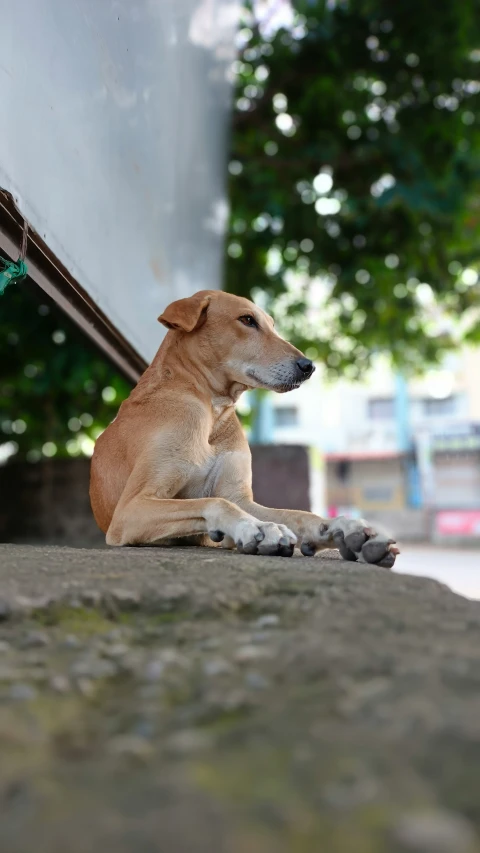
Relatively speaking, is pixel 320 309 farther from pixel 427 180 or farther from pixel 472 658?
pixel 472 658

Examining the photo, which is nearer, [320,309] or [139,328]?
[139,328]

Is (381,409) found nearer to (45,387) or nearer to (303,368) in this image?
(45,387)

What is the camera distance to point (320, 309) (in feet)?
27.2

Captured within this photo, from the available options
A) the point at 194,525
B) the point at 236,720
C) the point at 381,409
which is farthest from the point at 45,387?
the point at 381,409

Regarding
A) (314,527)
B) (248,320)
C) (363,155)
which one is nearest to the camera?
(314,527)

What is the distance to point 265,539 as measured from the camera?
1.82 meters

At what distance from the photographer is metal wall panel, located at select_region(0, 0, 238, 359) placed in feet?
6.89

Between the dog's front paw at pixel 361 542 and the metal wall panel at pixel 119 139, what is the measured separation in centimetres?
143

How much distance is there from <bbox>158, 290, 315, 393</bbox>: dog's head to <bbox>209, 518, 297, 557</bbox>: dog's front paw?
0.94 meters

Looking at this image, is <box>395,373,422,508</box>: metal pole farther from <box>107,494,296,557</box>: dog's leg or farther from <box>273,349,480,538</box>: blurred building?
<box>107,494,296,557</box>: dog's leg

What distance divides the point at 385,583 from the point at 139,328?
9.26 ft

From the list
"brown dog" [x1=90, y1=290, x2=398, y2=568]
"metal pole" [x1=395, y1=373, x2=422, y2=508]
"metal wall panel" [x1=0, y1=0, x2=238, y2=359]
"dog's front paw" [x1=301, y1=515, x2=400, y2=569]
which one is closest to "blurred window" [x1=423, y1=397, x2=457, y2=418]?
"metal pole" [x1=395, y1=373, x2=422, y2=508]

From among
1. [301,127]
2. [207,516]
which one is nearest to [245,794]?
[207,516]

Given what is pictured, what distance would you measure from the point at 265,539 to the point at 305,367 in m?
1.07
